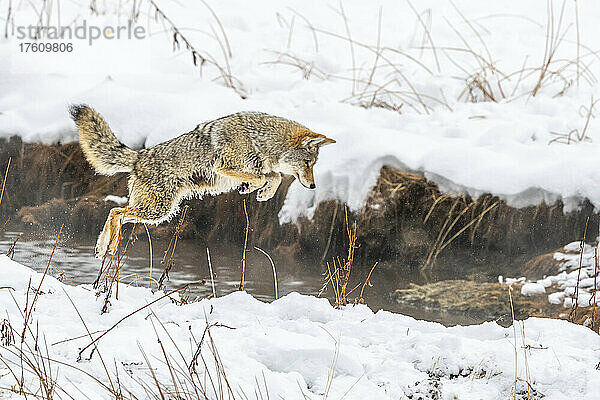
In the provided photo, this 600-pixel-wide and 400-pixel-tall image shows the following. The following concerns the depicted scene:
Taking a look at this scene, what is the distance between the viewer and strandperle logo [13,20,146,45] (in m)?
5.11

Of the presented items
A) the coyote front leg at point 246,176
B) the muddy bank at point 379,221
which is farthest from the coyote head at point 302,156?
the muddy bank at point 379,221

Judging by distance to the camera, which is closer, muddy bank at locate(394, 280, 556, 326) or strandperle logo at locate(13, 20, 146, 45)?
muddy bank at locate(394, 280, 556, 326)

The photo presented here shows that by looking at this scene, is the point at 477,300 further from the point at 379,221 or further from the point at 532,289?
the point at 379,221

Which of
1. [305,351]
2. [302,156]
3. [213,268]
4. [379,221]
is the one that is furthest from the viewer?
[379,221]

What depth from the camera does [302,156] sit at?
354 cm

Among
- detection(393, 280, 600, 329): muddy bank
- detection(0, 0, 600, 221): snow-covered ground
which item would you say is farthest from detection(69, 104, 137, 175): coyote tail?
detection(393, 280, 600, 329): muddy bank

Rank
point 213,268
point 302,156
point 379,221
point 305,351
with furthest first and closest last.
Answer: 1. point 379,221
2. point 213,268
3. point 302,156
4. point 305,351

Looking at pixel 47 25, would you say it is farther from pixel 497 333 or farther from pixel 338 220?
pixel 497 333

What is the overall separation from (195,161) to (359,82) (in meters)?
2.12

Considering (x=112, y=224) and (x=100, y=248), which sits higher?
(x=112, y=224)

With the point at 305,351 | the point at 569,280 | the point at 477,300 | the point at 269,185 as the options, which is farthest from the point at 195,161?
the point at 569,280

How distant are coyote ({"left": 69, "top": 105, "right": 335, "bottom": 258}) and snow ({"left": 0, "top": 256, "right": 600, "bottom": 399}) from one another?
2.92 ft

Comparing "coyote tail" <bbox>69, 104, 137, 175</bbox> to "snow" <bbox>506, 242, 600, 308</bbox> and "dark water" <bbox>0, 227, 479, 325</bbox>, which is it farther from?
"snow" <bbox>506, 242, 600, 308</bbox>

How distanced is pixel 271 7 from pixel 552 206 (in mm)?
3215
